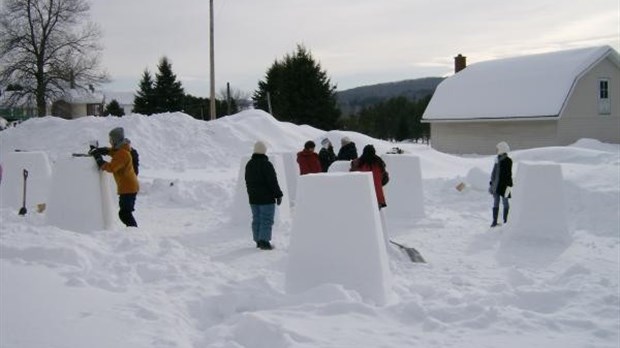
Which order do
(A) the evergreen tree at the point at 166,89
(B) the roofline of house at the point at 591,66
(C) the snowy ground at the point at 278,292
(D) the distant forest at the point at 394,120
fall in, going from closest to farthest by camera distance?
1. (C) the snowy ground at the point at 278,292
2. (B) the roofline of house at the point at 591,66
3. (A) the evergreen tree at the point at 166,89
4. (D) the distant forest at the point at 394,120

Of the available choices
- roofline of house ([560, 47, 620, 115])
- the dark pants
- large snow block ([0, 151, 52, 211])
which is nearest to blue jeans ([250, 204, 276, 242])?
the dark pants

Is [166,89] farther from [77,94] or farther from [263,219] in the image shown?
[263,219]

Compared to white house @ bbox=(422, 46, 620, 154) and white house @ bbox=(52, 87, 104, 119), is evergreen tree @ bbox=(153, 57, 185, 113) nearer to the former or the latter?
white house @ bbox=(52, 87, 104, 119)

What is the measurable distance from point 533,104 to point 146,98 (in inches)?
1146

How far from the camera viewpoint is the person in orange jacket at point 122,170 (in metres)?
8.62

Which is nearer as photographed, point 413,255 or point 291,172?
point 413,255

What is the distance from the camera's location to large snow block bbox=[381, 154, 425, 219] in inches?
481

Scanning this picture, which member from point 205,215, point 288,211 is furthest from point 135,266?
point 205,215

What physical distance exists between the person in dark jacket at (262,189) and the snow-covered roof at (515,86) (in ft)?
75.4

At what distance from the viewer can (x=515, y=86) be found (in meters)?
31.6

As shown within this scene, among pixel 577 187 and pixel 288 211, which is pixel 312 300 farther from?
pixel 577 187

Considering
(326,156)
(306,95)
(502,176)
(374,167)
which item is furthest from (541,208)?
(306,95)

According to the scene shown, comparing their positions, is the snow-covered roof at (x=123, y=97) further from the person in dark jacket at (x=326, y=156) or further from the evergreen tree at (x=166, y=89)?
the person in dark jacket at (x=326, y=156)

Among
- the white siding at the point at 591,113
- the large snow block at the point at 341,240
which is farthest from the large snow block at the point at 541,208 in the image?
the white siding at the point at 591,113
